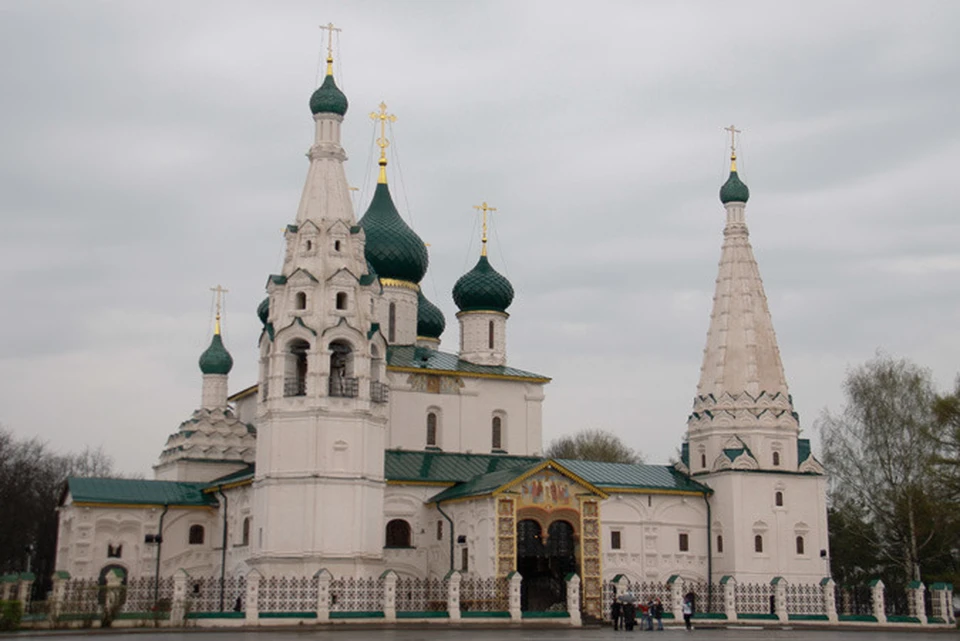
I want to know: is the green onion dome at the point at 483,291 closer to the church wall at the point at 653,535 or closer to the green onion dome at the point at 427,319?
the green onion dome at the point at 427,319

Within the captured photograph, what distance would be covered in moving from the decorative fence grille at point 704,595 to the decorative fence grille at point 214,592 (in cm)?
1303

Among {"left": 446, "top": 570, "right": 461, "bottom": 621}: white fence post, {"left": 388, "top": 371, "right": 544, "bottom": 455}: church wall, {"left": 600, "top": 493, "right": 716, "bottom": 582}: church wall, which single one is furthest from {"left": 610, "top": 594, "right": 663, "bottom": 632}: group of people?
{"left": 388, "top": 371, "right": 544, "bottom": 455}: church wall

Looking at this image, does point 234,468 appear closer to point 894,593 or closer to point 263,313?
point 263,313

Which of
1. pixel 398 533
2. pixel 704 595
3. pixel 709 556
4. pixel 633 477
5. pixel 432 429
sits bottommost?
pixel 704 595

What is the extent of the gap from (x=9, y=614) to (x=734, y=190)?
25.5 meters

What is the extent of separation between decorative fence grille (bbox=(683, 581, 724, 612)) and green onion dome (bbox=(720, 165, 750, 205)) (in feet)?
40.5

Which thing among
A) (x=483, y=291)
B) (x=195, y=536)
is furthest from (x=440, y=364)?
(x=195, y=536)

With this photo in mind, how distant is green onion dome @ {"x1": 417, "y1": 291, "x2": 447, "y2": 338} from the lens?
4231 centimetres

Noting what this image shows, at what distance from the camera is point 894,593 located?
41094 millimetres

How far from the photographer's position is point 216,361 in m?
44.2

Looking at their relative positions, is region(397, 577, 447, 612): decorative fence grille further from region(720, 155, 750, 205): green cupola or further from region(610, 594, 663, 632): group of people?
region(720, 155, 750, 205): green cupola

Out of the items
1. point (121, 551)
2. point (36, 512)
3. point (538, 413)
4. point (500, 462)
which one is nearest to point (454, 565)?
point (500, 462)

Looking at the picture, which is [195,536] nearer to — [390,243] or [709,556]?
[390,243]

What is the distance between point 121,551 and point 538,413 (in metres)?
13.5
